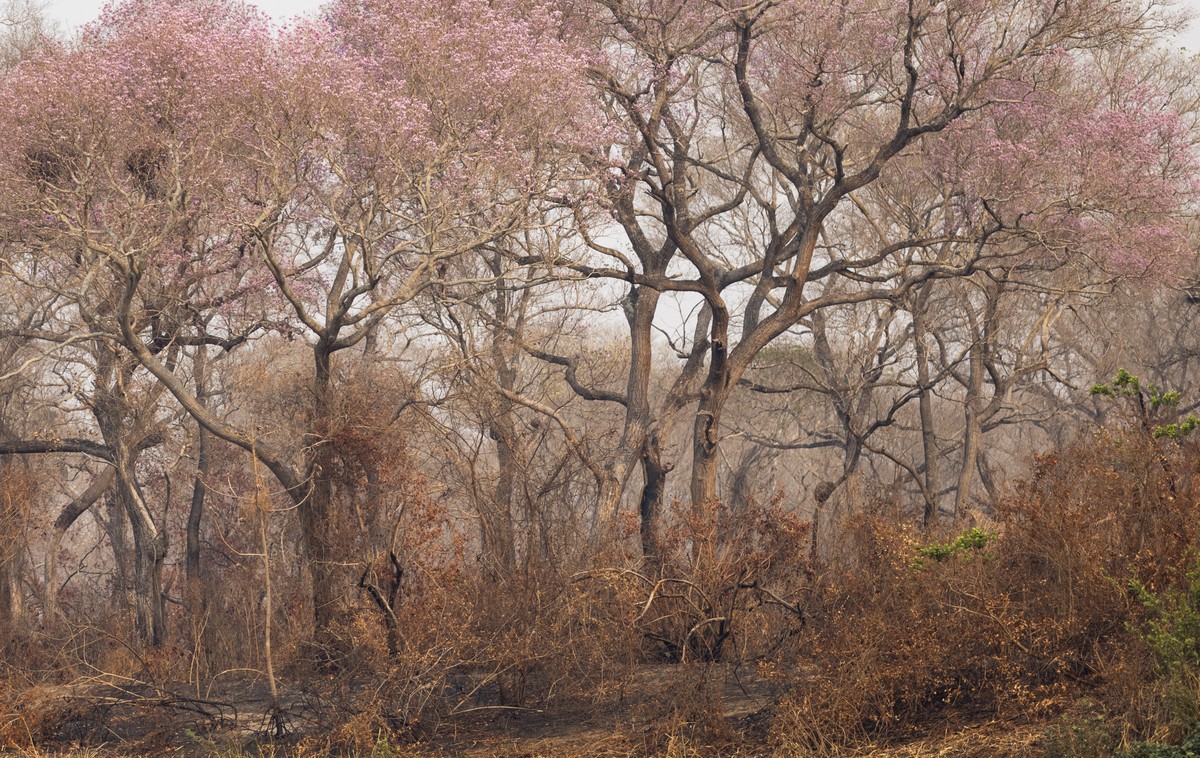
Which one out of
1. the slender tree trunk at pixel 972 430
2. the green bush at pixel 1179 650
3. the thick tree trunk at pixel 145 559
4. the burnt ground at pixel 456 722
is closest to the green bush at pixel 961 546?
the green bush at pixel 1179 650

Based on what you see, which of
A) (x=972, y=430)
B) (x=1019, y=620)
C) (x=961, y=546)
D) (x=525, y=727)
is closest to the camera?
(x=1019, y=620)

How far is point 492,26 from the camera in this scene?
1459cm

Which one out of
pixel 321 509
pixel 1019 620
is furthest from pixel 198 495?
pixel 1019 620

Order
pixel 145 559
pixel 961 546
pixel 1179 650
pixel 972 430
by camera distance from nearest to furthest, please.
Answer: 1. pixel 1179 650
2. pixel 961 546
3. pixel 145 559
4. pixel 972 430

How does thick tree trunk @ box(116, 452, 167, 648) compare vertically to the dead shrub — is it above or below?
above

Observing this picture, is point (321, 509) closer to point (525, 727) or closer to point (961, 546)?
point (525, 727)

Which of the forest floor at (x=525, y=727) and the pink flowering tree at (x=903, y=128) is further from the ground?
the pink flowering tree at (x=903, y=128)

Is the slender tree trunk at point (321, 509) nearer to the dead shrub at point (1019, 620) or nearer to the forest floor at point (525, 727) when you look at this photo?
the forest floor at point (525, 727)

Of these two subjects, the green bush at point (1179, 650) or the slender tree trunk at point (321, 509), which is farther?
the slender tree trunk at point (321, 509)

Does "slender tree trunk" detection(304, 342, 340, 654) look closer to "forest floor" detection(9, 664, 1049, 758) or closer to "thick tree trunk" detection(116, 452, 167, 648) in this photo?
"forest floor" detection(9, 664, 1049, 758)

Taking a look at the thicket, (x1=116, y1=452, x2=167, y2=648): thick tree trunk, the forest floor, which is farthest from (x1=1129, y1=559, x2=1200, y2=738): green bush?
(x1=116, y1=452, x2=167, y2=648): thick tree trunk

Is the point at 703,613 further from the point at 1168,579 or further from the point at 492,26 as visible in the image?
the point at 492,26

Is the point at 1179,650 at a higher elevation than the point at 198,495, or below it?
below

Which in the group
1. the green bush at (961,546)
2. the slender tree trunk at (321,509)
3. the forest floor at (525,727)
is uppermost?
the slender tree trunk at (321,509)
